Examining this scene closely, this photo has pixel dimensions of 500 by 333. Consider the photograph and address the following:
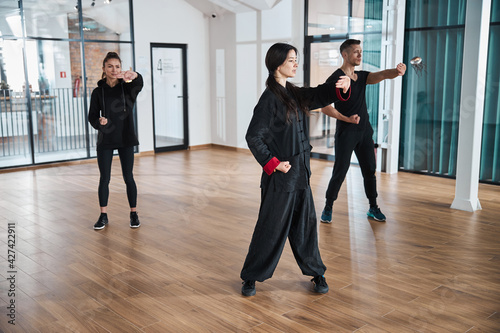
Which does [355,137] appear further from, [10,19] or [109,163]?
[10,19]

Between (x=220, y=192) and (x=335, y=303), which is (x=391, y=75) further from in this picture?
(x=220, y=192)

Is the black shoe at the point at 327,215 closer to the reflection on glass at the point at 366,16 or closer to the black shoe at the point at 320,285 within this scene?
the black shoe at the point at 320,285

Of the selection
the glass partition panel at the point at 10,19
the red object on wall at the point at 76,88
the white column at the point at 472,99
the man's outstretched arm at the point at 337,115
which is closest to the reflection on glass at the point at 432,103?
the white column at the point at 472,99

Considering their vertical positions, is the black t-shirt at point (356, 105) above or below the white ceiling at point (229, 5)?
below

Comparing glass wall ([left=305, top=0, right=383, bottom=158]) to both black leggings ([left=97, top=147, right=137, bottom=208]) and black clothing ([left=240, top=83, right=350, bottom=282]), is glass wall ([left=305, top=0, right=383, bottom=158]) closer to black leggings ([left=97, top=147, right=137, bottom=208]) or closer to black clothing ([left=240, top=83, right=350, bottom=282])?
black leggings ([left=97, top=147, right=137, bottom=208])

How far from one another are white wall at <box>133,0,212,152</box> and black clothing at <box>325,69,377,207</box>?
16.4 ft

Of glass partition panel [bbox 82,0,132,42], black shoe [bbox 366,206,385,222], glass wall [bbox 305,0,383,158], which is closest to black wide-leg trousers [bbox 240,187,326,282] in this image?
black shoe [bbox 366,206,385,222]

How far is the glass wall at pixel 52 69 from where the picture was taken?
24.0 feet

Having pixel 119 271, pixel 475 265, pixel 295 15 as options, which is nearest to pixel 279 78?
pixel 119 271

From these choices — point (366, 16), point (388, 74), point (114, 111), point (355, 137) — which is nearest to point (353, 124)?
point (355, 137)

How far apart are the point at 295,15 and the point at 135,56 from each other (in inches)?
108

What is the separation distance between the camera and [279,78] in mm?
2818

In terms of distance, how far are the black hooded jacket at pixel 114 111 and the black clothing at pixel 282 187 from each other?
1.81 m

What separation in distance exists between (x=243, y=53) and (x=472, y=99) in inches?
184
